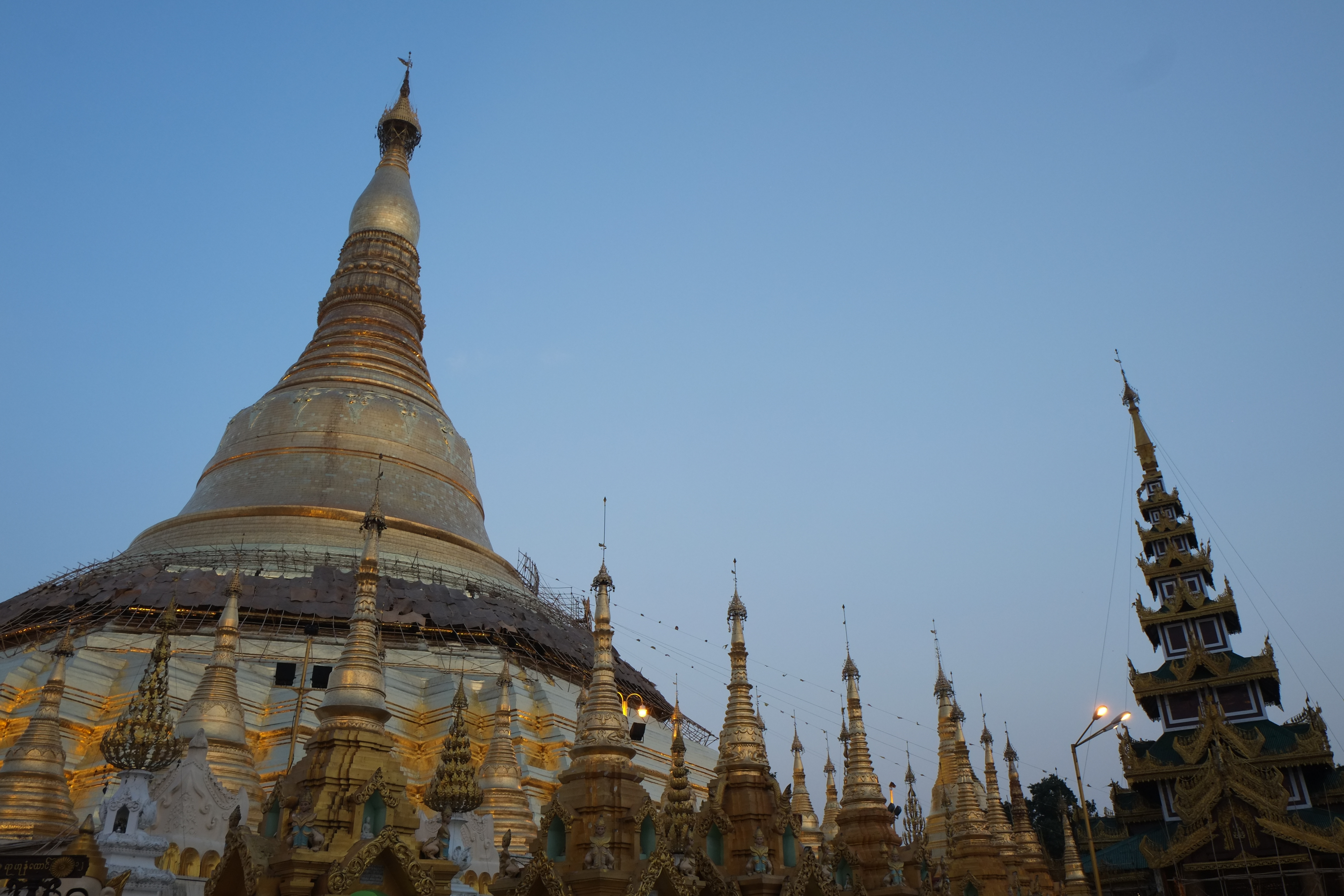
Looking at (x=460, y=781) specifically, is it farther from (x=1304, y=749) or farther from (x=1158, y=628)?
(x=1158, y=628)

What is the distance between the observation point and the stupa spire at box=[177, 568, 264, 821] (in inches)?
722

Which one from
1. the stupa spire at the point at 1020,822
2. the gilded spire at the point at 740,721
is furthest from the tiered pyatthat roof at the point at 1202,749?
the gilded spire at the point at 740,721

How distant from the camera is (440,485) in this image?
36.5 m

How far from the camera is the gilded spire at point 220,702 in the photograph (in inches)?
734

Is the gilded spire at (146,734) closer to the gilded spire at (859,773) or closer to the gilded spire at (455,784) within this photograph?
the gilded spire at (455,784)

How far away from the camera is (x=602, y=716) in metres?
12.6

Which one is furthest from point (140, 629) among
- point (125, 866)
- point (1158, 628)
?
point (1158, 628)

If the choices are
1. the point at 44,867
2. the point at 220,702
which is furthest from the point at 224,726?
the point at 44,867

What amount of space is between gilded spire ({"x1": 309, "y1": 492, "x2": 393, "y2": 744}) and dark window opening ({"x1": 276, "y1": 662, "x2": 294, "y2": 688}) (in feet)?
48.1

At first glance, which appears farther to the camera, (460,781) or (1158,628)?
(1158,628)

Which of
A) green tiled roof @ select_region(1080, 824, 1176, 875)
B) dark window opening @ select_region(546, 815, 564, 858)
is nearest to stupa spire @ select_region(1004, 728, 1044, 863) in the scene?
green tiled roof @ select_region(1080, 824, 1176, 875)

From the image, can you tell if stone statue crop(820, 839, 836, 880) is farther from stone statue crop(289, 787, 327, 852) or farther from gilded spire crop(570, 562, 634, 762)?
A: stone statue crop(289, 787, 327, 852)

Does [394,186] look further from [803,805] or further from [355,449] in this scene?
[803,805]

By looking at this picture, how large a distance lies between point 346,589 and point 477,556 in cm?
651
